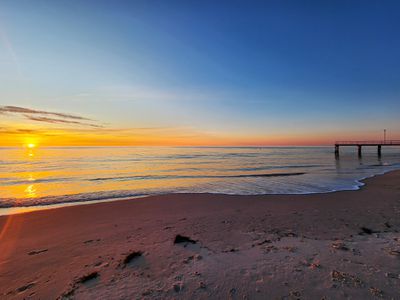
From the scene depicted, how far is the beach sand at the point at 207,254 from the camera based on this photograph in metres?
3.88

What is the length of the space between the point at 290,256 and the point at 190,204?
706cm

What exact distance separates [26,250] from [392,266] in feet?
28.9

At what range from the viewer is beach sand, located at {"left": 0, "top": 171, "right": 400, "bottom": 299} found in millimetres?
3877

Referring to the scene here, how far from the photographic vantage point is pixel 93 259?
17.2 feet

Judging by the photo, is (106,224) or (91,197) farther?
(91,197)

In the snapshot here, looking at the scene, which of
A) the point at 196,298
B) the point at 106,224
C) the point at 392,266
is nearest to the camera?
the point at 196,298

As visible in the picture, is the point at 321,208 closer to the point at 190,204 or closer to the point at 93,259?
Result: the point at 190,204

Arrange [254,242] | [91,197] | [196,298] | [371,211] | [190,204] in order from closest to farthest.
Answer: [196,298], [254,242], [371,211], [190,204], [91,197]

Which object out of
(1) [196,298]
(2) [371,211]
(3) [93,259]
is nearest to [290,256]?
(1) [196,298]

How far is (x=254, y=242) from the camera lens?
233 inches

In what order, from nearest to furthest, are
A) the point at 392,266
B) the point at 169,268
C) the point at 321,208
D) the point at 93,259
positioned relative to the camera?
the point at 392,266 → the point at 169,268 → the point at 93,259 → the point at 321,208

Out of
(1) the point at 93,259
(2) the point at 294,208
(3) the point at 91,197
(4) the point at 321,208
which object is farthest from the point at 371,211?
(3) the point at 91,197

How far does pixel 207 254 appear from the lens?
5250 mm

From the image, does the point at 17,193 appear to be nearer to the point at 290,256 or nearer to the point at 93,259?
the point at 93,259
